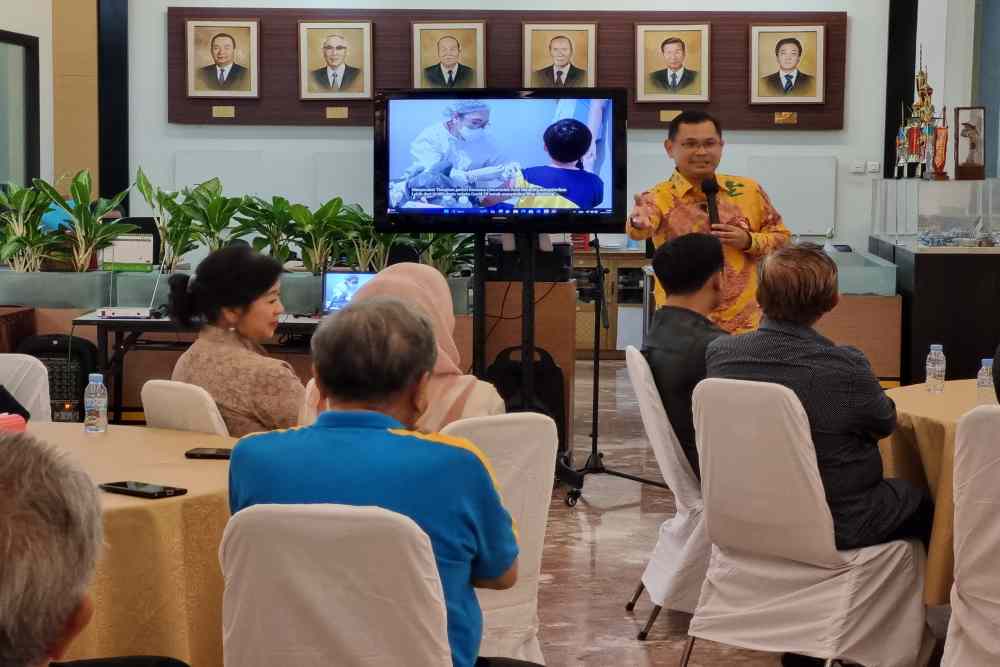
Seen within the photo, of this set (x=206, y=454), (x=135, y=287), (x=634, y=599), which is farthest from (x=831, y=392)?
(x=135, y=287)

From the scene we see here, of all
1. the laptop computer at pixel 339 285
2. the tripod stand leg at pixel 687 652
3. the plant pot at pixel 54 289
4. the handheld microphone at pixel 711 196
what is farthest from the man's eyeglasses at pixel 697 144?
the plant pot at pixel 54 289

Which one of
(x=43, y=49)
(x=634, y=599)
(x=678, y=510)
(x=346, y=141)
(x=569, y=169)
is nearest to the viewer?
(x=678, y=510)

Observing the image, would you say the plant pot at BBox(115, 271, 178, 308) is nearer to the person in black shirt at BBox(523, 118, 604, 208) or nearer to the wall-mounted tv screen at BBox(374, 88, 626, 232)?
the wall-mounted tv screen at BBox(374, 88, 626, 232)

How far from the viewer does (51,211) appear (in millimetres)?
8133

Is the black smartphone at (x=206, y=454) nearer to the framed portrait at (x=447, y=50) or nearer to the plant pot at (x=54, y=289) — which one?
the plant pot at (x=54, y=289)

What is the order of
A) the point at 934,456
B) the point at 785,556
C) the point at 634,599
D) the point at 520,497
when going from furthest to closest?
the point at 634,599
the point at 934,456
the point at 785,556
the point at 520,497

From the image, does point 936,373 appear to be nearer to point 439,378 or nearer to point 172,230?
point 439,378

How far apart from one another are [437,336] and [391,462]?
46.5 inches

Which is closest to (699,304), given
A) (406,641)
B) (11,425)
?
(11,425)

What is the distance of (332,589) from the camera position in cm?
222

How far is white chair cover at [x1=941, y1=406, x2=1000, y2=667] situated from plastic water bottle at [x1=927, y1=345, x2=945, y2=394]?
1190 mm

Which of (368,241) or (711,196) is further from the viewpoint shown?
(368,241)

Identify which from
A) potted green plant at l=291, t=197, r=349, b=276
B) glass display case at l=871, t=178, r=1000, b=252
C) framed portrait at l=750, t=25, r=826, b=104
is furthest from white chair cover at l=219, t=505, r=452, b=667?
framed portrait at l=750, t=25, r=826, b=104

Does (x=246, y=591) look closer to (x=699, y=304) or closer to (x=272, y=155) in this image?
(x=699, y=304)
